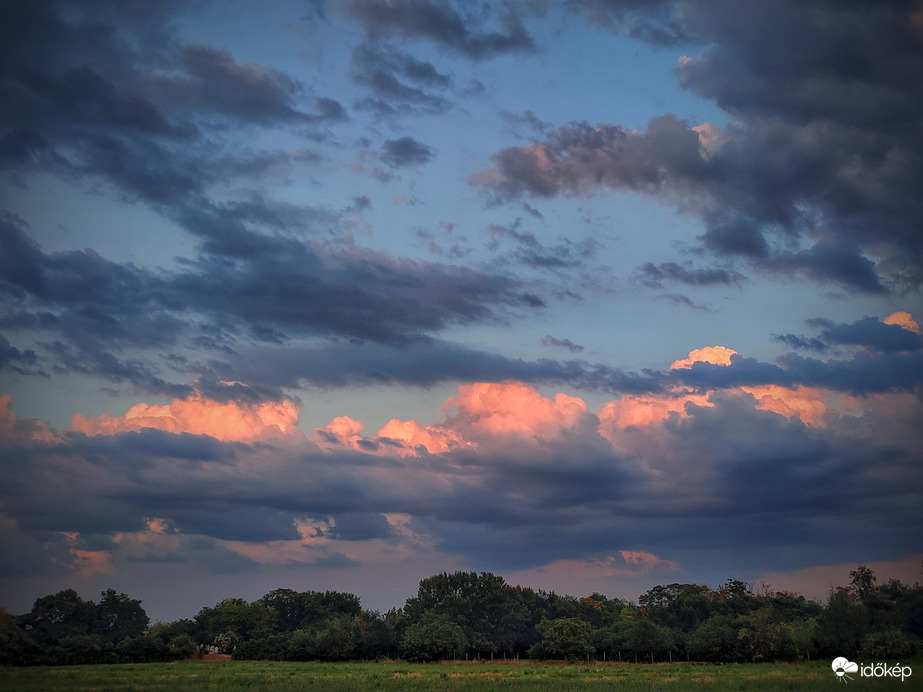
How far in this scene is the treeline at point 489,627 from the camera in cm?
8194

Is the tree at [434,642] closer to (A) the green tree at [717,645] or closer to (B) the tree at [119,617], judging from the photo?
(A) the green tree at [717,645]

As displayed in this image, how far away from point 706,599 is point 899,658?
209 feet

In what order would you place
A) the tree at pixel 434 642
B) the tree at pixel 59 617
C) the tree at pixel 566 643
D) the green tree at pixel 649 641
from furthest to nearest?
the tree at pixel 59 617
the tree at pixel 434 642
the tree at pixel 566 643
the green tree at pixel 649 641

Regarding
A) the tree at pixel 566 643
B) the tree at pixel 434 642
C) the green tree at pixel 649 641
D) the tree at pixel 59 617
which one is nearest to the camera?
the green tree at pixel 649 641

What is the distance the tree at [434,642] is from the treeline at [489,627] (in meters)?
0.22

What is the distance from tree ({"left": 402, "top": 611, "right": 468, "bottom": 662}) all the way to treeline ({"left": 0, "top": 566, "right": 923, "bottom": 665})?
0.22 metres

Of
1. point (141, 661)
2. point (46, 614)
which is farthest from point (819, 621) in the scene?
point (46, 614)

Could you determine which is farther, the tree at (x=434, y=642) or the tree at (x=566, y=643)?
the tree at (x=434, y=642)

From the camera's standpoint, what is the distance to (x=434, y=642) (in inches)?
4345

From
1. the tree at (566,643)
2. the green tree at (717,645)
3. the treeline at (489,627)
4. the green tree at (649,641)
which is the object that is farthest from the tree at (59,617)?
the green tree at (717,645)

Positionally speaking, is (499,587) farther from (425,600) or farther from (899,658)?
(899,658)

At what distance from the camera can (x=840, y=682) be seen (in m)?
50.8

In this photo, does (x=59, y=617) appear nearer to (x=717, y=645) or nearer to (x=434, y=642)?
(x=434, y=642)

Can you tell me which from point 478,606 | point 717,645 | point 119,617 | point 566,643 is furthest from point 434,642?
point 119,617
